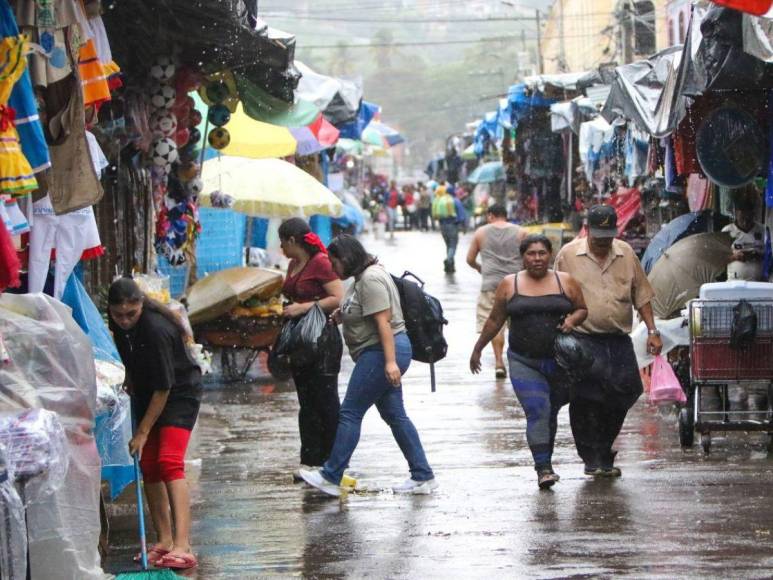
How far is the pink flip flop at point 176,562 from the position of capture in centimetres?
760

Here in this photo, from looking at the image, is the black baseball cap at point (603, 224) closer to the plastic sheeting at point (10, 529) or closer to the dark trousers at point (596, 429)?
the dark trousers at point (596, 429)

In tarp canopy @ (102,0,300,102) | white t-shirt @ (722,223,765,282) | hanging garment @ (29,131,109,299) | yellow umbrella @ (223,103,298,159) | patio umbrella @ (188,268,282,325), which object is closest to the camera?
hanging garment @ (29,131,109,299)

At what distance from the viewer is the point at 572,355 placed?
944 centimetres

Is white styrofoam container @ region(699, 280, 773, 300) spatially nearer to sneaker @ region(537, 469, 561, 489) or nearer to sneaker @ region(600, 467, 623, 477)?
sneaker @ region(600, 467, 623, 477)

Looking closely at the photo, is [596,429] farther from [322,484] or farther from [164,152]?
[164,152]

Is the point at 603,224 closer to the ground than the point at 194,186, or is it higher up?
closer to the ground

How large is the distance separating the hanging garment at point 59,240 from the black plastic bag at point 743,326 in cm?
455

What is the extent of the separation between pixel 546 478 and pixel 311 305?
6.12ft

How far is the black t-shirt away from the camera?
7.62 meters

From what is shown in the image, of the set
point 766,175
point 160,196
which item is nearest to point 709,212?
point 766,175

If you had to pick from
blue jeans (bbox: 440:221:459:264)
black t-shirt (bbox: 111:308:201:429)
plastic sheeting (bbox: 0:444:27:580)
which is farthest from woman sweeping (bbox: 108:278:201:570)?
blue jeans (bbox: 440:221:459:264)

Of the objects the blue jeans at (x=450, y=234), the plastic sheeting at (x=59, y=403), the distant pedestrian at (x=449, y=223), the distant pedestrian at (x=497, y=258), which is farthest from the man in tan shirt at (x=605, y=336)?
the blue jeans at (x=450, y=234)

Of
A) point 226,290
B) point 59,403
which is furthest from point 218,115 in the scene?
point 59,403

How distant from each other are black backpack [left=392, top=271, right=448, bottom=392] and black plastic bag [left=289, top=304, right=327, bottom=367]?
1.76 feet
